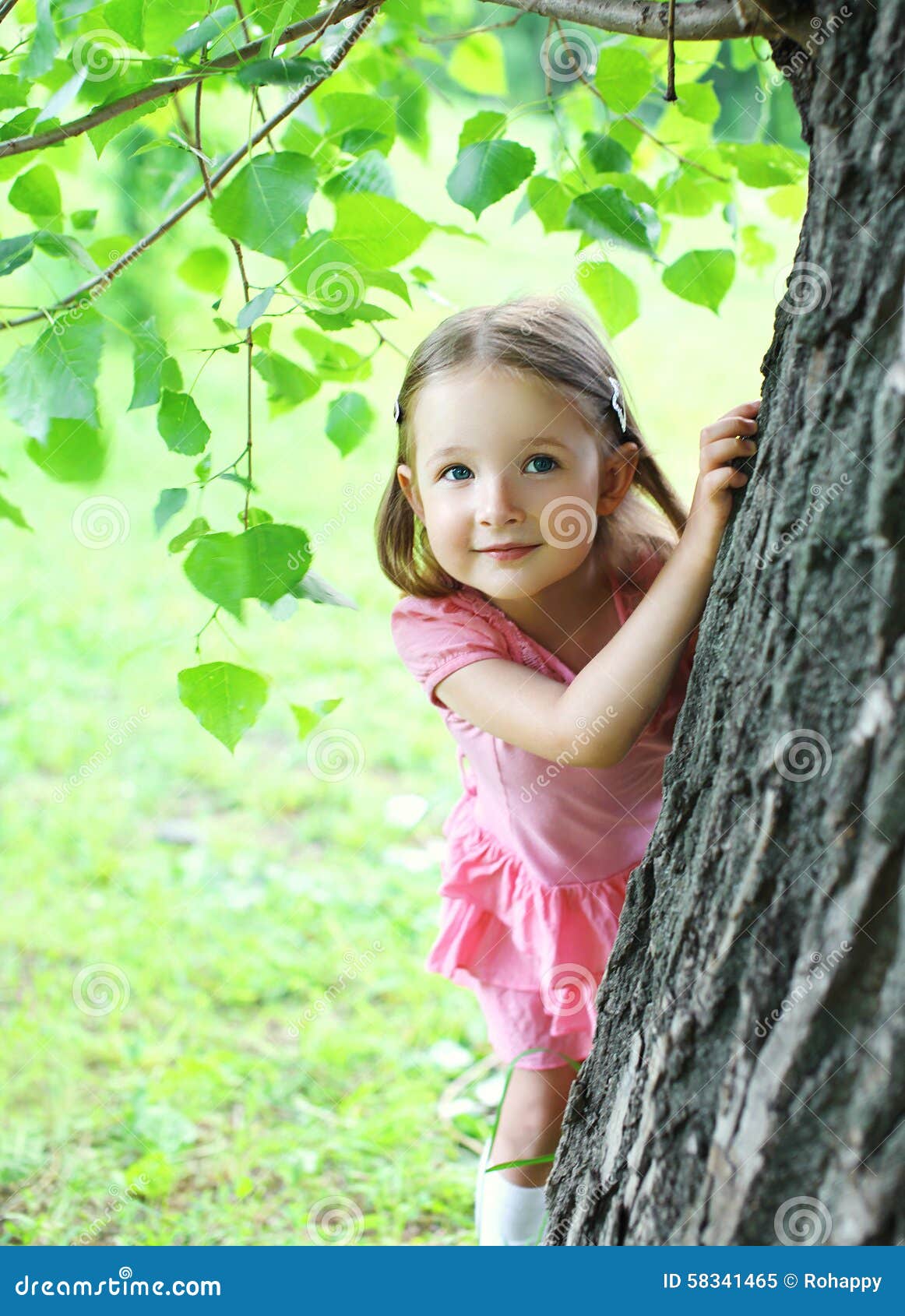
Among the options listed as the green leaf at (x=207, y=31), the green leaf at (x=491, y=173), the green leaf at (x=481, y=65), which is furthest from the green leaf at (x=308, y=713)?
the green leaf at (x=481, y=65)

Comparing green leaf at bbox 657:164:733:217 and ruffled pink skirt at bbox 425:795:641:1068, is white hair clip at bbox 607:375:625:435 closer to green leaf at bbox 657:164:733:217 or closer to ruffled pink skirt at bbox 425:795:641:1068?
green leaf at bbox 657:164:733:217

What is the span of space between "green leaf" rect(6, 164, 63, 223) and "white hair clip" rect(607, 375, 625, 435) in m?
0.63

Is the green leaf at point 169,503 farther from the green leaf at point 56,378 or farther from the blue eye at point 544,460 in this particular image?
the blue eye at point 544,460

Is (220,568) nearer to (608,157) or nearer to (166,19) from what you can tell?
(166,19)

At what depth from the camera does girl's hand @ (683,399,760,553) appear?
997 mm

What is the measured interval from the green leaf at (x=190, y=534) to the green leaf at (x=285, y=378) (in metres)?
0.23

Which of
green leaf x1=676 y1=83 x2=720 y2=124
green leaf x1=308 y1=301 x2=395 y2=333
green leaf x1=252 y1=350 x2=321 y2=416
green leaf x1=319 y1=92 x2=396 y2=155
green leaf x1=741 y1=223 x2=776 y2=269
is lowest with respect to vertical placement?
green leaf x1=308 y1=301 x2=395 y2=333

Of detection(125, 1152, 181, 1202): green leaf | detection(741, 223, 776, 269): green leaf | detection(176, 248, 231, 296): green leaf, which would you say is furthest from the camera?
detection(125, 1152, 181, 1202): green leaf

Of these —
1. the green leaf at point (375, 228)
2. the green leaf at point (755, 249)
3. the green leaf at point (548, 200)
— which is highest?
the green leaf at point (755, 249)

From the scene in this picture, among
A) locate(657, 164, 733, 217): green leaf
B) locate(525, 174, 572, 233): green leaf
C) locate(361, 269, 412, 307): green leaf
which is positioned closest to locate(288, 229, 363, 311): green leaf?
locate(361, 269, 412, 307): green leaf

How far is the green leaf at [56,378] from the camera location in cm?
111

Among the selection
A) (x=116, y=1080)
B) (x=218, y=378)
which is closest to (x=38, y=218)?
(x=116, y=1080)
